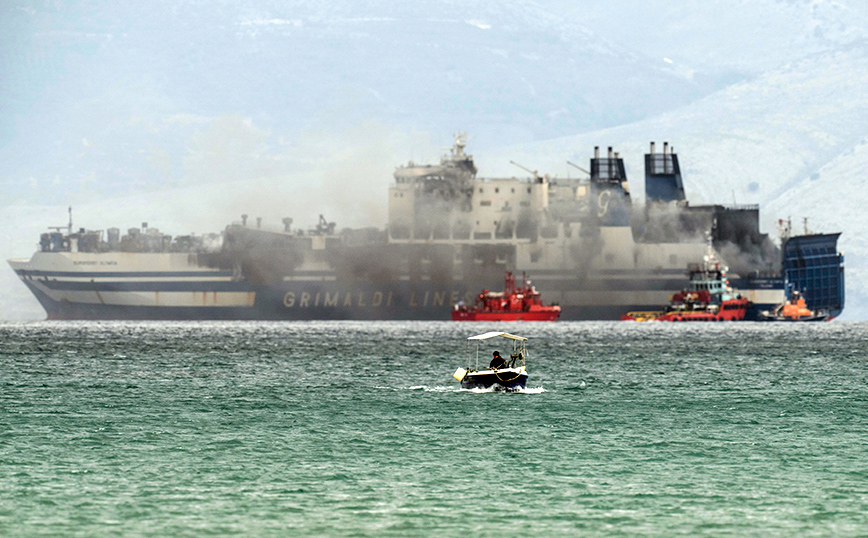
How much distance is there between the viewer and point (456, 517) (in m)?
23.5

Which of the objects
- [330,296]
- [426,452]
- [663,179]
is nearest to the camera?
[426,452]

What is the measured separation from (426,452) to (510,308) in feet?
366

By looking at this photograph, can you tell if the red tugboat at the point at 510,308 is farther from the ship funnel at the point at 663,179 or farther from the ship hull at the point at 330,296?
the ship funnel at the point at 663,179

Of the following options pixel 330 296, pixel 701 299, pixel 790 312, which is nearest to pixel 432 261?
pixel 330 296

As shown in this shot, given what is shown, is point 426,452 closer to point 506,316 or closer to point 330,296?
point 506,316

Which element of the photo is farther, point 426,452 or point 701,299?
point 701,299

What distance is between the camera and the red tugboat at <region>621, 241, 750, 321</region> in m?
144

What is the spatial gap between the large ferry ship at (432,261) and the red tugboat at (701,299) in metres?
1.59

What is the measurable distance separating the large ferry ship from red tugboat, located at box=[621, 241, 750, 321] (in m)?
1.59

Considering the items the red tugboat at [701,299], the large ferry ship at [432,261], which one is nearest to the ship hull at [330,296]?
the large ferry ship at [432,261]

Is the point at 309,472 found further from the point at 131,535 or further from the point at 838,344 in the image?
the point at 838,344

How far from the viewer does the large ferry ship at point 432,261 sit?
145 metres

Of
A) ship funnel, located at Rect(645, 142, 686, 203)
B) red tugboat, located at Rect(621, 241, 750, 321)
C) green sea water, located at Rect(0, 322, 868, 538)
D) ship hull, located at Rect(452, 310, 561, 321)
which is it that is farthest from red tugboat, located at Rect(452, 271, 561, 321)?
green sea water, located at Rect(0, 322, 868, 538)

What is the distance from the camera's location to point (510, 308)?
14325cm
